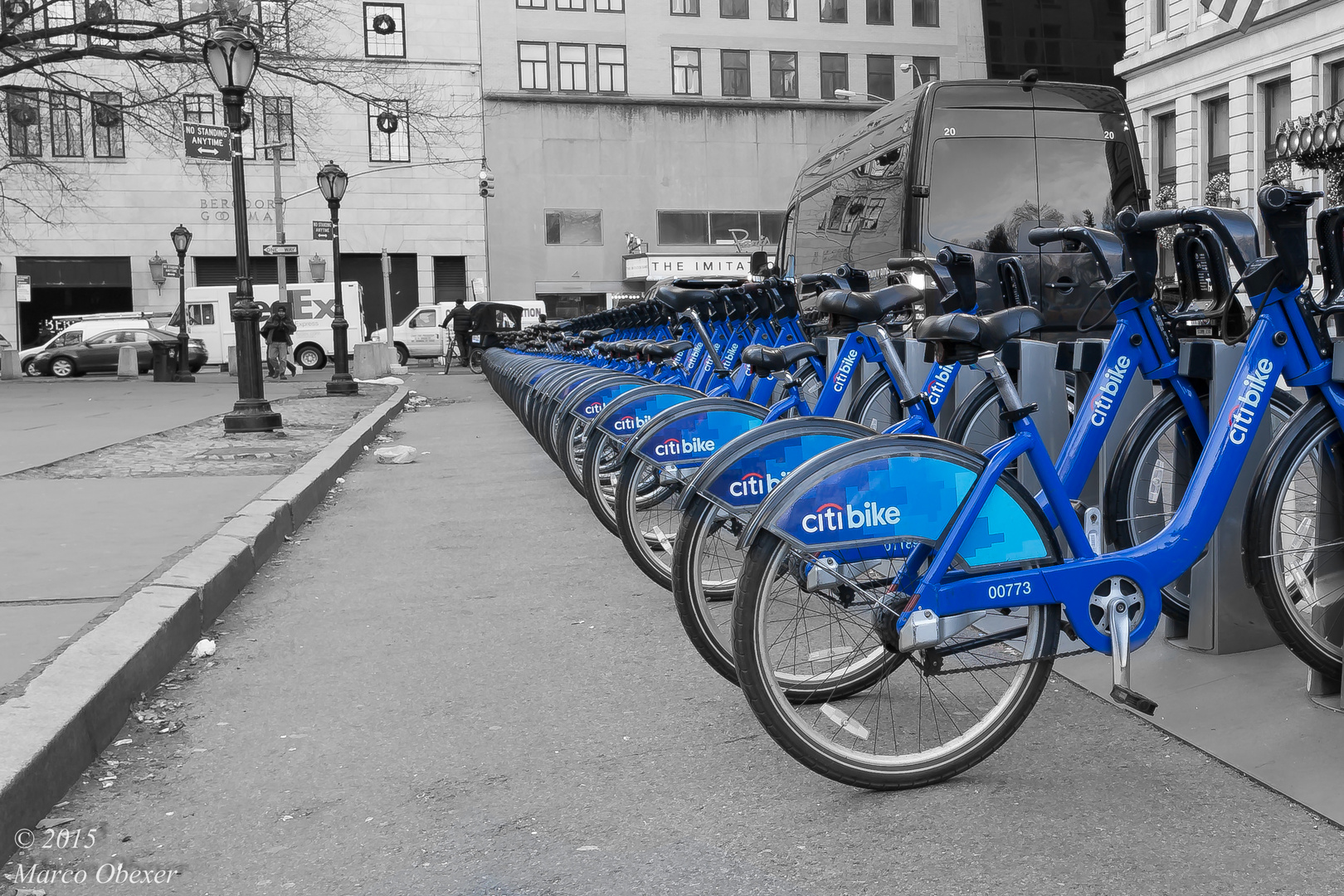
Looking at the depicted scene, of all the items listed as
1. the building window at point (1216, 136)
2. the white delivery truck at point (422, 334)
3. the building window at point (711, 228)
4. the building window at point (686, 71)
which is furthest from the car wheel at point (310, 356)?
the building window at point (1216, 136)

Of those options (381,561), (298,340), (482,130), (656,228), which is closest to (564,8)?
(482,130)

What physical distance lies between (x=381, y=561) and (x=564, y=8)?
146 ft

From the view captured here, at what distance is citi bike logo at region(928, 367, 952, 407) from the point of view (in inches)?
189

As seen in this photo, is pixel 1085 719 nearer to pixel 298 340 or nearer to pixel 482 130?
pixel 298 340

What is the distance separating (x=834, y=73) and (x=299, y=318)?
22.8 metres

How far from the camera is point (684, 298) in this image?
7.32m

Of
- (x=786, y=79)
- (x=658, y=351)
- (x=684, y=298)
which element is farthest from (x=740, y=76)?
(x=658, y=351)

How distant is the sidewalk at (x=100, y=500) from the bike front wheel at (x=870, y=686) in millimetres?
2192

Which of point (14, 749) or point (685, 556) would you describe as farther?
point (685, 556)

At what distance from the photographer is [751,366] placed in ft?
16.5

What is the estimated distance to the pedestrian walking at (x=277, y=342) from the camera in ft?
98.6

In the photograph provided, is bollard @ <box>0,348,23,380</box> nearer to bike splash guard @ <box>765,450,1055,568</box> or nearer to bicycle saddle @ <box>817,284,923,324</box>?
bicycle saddle @ <box>817,284,923,324</box>

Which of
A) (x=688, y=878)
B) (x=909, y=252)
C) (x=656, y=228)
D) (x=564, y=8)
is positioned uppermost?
(x=564, y=8)

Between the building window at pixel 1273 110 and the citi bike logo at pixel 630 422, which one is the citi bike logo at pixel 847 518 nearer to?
the citi bike logo at pixel 630 422
